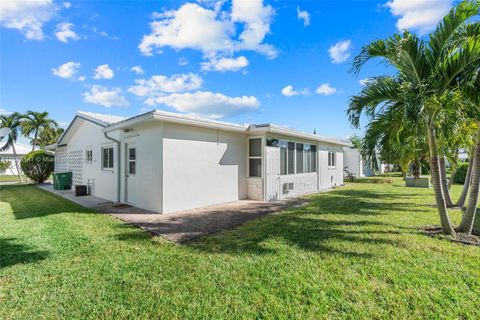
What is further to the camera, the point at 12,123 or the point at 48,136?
the point at 48,136

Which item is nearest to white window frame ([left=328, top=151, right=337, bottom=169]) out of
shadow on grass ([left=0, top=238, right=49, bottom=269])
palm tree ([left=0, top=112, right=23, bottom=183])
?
shadow on grass ([left=0, top=238, right=49, bottom=269])

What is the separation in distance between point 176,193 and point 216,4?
753 cm

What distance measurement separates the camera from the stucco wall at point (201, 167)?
7.84m

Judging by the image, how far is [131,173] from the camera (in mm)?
9266

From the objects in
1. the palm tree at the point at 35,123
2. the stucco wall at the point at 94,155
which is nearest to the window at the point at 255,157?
the stucco wall at the point at 94,155

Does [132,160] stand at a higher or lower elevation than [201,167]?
higher

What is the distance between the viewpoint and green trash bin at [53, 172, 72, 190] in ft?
48.2

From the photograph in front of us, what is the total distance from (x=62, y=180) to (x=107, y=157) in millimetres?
6478

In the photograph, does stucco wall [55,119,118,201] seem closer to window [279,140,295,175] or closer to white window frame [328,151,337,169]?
window [279,140,295,175]

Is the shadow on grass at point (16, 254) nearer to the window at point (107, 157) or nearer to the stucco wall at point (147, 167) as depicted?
the stucco wall at point (147, 167)

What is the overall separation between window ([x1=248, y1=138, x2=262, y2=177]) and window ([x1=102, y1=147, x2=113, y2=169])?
626 centimetres

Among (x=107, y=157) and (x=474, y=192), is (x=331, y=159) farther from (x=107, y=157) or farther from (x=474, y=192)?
(x=107, y=157)

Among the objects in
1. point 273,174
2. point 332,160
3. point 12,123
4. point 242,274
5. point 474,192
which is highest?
point 12,123

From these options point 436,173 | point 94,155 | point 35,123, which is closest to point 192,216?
point 436,173
